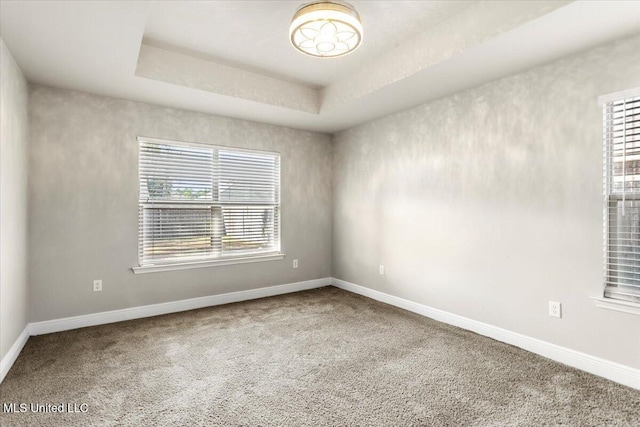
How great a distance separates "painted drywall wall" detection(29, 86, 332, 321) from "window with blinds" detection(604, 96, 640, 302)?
145 inches

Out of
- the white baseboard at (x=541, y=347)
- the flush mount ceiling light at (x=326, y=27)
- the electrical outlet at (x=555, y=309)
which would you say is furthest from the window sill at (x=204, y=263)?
the electrical outlet at (x=555, y=309)

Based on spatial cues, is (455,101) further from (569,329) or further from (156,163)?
(156,163)

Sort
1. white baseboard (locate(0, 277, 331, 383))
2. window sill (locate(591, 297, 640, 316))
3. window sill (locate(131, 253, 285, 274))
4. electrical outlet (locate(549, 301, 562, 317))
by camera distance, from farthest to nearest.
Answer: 1. window sill (locate(131, 253, 285, 274))
2. white baseboard (locate(0, 277, 331, 383))
3. electrical outlet (locate(549, 301, 562, 317))
4. window sill (locate(591, 297, 640, 316))

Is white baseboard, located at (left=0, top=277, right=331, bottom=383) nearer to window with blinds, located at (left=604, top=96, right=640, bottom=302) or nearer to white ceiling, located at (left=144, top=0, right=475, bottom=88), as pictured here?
white ceiling, located at (left=144, top=0, right=475, bottom=88)

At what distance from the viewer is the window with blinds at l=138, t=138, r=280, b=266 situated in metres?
3.79

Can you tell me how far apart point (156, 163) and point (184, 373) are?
2.37m

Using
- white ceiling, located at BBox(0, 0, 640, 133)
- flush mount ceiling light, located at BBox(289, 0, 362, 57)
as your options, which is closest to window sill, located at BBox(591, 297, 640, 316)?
white ceiling, located at BBox(0, 0, 640, 133)

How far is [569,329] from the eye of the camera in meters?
2.60

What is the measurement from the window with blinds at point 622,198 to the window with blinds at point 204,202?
3530 millimetres

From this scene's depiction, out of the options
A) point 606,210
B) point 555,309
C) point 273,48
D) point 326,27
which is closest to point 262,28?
point 273,48

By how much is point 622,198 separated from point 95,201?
4590 millimetres

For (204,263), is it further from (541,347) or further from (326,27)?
(541,347)

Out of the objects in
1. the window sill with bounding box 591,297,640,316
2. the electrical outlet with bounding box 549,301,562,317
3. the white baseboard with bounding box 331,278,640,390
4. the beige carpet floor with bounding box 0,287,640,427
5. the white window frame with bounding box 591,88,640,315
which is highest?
the white window frame with bounding box 591,88,640,315

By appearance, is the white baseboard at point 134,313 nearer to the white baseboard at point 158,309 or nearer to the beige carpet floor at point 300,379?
the white baseboard at point 158,309
